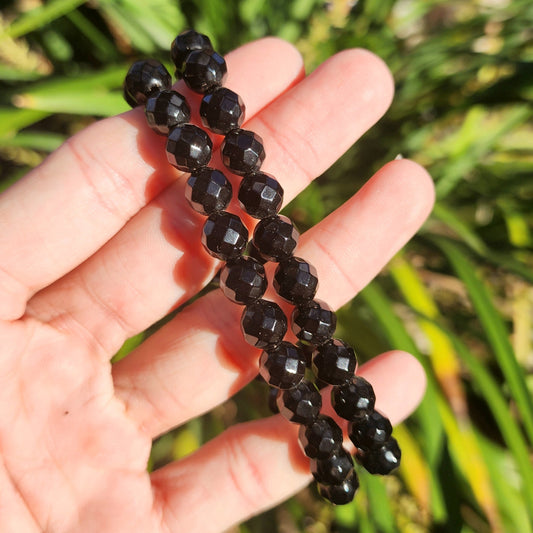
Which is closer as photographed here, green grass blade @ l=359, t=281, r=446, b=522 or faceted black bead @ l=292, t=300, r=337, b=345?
faceted black bead @ l=292, t=300, r=337, b=345

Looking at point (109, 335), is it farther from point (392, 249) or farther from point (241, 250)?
point (392, 249)

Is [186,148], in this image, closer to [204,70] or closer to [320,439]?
[204,70]

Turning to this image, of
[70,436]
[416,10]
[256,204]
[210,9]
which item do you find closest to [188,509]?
[70,436]

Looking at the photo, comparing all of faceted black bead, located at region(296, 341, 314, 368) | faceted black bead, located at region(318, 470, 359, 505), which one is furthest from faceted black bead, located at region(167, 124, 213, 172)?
faceted black bead, located at region(318, 470, 359, 505)

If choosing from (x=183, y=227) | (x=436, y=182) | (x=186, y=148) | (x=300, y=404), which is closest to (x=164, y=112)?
(x=186, y=148)

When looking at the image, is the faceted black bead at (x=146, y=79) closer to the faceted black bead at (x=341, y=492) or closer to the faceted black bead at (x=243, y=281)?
the faceted black bead at (x=243, y=281)

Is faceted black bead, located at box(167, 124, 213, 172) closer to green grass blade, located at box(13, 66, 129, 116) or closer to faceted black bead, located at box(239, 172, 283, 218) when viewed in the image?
faceted black bead, located at box(239, 172, 283, 218)

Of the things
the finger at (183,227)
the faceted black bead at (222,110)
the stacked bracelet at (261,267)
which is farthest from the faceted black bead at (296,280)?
the faceted black bead at (222,110)
